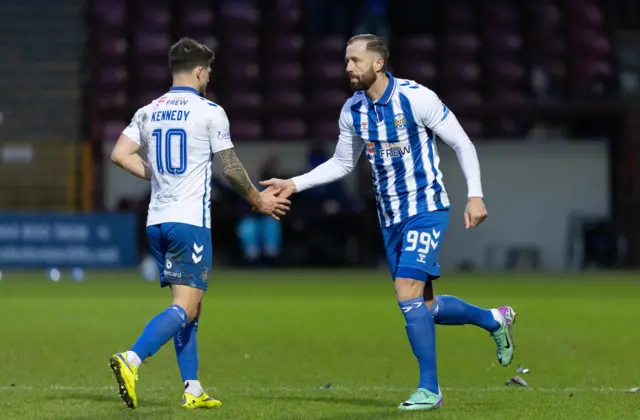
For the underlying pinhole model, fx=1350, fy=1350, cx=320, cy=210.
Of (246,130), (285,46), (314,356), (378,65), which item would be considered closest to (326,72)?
(285,46)

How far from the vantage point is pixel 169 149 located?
743 cm

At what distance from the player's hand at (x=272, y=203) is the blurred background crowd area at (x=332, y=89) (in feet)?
72.6

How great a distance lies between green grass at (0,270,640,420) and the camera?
25.0 feet

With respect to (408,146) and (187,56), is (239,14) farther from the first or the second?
(187,56)

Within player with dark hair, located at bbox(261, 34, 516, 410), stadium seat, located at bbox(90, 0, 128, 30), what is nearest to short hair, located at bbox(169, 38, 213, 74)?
player with dark hair, located at bbox(261, 34, 516, 410)

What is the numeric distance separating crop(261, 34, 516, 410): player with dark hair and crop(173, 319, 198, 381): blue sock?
1.20 meters

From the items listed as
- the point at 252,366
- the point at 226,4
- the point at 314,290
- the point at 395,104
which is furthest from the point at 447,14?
the point at 395,104

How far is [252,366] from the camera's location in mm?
10266

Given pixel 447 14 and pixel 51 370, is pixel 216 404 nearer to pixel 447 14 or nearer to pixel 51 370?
pixel 51 370

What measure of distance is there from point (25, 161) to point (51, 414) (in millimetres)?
24998

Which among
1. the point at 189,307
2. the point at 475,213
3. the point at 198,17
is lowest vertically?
the point at 189,307

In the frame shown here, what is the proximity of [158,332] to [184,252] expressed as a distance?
494mm

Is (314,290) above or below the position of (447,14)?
below

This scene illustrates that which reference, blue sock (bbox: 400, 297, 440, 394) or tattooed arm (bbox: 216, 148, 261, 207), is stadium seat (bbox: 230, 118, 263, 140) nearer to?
tattooed arm (bbox: 216, 148, 261, 207)
